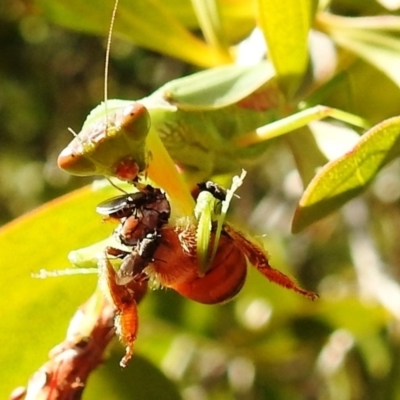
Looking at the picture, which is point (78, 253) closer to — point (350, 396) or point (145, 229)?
point (145, 229)

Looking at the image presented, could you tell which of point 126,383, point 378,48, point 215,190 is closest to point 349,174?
point 215,190

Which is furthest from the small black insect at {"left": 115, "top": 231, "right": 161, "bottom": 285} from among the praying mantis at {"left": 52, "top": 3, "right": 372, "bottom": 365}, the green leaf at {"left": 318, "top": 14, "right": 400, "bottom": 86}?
the green leaf at {"left": 318, "top": 14, "right": 400, "bottom": 86}

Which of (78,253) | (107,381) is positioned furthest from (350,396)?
(78,253)

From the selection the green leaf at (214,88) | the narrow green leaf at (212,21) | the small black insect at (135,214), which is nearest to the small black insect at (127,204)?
the small black insect at (135,214)

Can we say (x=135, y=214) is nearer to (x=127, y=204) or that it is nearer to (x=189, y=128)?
(x=127, y=204)

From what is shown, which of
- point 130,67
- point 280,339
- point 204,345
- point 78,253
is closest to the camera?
point 78,253

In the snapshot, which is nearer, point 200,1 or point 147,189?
point 147,189

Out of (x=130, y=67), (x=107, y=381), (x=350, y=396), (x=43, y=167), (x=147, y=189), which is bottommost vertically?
(x=350, y=396)

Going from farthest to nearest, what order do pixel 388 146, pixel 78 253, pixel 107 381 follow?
pixel 107 381
pixel 78 253
pixel 388 146
